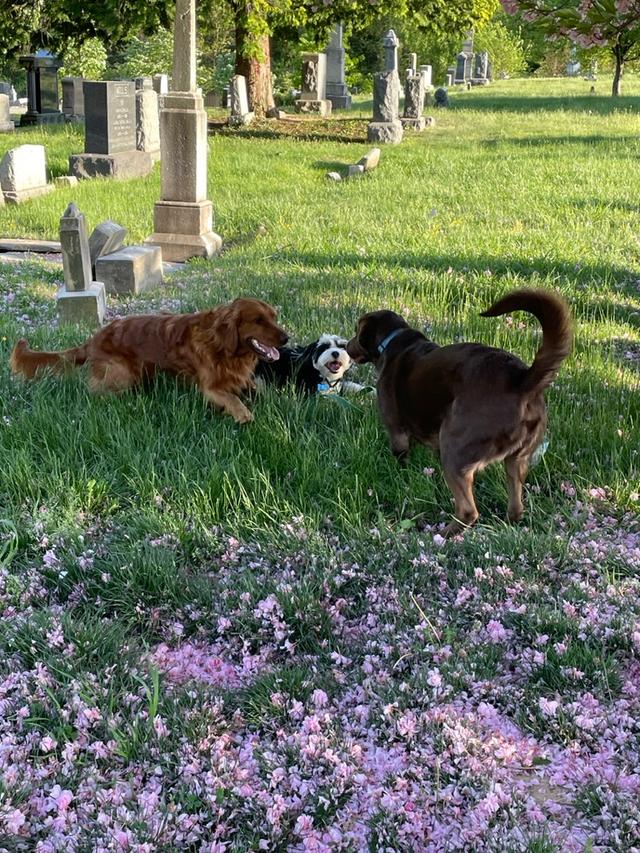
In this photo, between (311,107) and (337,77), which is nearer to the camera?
(311,107)

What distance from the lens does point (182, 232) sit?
1134 centimetres

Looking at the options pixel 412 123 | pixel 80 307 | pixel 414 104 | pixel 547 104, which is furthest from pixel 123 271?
pixel 547 104

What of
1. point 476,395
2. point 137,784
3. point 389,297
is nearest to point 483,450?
point 476,395

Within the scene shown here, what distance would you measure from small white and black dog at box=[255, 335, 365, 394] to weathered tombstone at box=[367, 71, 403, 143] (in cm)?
1803

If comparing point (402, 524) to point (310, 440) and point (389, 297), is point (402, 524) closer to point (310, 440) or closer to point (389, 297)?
point (310, 440)

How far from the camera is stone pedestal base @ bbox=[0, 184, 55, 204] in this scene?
14719 millimetres

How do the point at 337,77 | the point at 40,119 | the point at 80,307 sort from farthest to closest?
1. the point at 337,77
2. the point at 40,119
3. the point at 80,307

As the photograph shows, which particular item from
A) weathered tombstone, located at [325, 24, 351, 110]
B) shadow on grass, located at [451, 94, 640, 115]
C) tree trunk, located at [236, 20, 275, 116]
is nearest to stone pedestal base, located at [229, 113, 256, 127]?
tree trunk, located at [236, 20, 275, 116]

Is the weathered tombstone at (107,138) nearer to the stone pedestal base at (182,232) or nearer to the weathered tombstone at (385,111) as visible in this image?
the stone pedestal base at (182,232)

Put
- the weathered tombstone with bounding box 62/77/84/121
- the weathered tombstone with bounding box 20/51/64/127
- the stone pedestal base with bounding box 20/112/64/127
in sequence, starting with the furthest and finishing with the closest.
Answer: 1. the weathered tombstone with bounding box 62/77/84/121
2. the weathered tombstone with bounding box 20/51/64/127
3. the stone pedestal base with bounding box 20/112/64/127

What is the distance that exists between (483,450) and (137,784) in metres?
1.94

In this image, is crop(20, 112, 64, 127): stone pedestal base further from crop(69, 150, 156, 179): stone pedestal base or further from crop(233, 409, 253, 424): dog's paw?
crop(233, 409, 253, 424): dog's paw

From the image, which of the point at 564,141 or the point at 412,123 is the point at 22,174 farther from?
the point at 412,123

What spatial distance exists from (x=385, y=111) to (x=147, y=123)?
22.4ft
